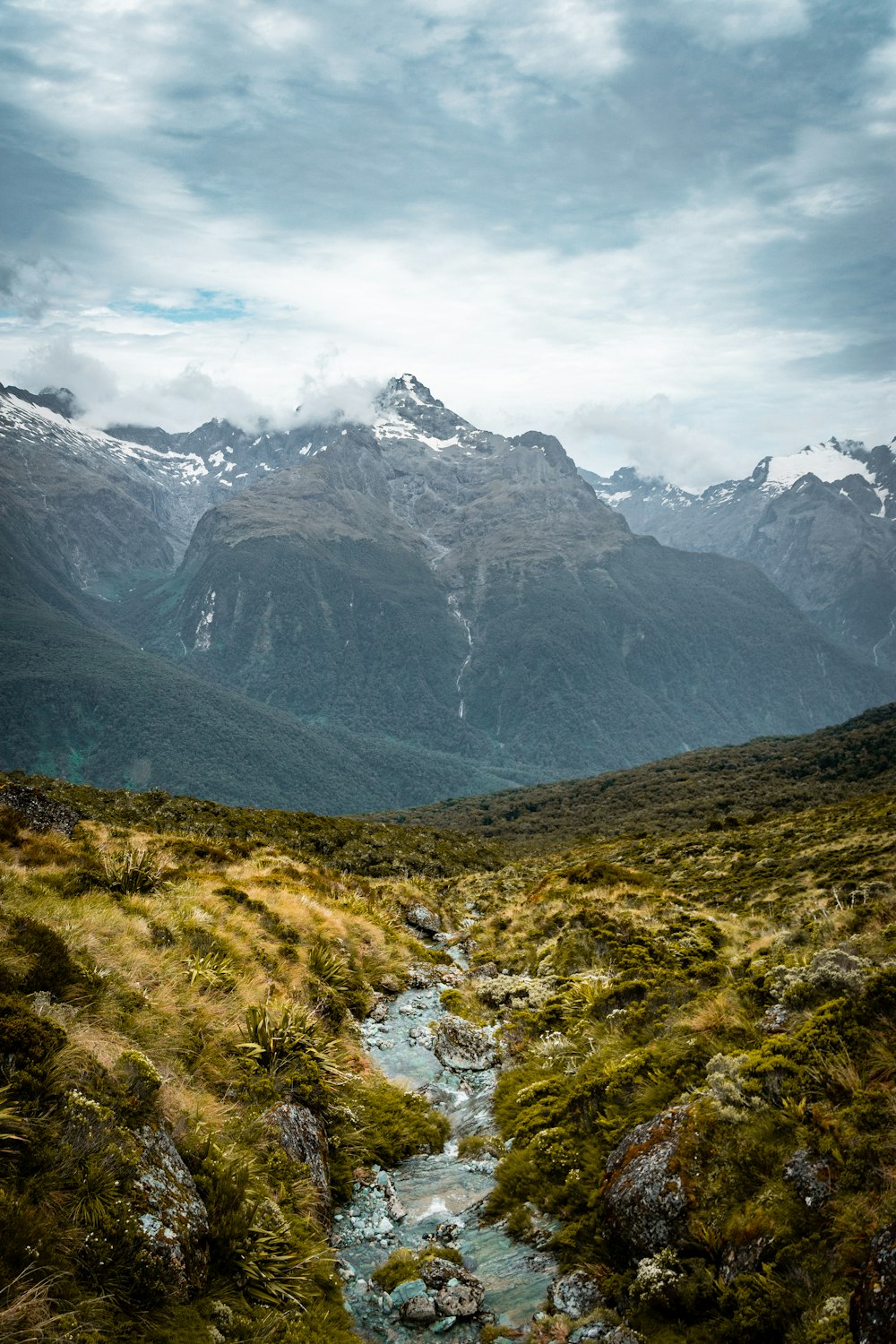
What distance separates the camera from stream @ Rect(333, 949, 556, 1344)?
8406mm

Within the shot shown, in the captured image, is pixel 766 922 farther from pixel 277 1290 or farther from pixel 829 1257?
pixel 277 1290

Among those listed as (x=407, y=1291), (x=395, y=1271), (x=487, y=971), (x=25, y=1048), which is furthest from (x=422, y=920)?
(x=25, y=1048)

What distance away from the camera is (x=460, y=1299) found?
8508mm

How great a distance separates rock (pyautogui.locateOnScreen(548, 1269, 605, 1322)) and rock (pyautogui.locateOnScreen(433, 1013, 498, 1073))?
668cm

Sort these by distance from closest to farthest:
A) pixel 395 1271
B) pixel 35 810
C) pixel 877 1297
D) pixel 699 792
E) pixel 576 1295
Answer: pixel 877 1297 < pixel 576 1295 < pixel 395 1271 < pixel 35 810 < pixel 699 792

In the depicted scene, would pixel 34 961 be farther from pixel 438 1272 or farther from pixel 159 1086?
pixel 438 1272

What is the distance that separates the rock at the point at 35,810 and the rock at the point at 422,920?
12416 millimetres

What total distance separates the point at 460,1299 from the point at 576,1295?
135 centimetres

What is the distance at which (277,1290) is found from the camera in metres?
7.72

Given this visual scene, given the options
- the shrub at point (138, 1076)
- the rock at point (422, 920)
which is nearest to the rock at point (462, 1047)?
the shrub at point (138, 1076)

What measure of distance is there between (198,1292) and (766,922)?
17090mm

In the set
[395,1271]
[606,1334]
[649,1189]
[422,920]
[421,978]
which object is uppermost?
[649,1189]

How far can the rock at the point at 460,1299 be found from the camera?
27.6ft

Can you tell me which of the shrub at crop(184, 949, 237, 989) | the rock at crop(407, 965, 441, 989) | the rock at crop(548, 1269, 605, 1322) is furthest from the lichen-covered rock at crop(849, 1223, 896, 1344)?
the rock at crop(407, 965, 441, 989)
